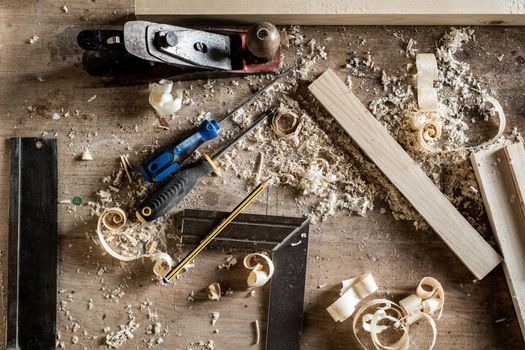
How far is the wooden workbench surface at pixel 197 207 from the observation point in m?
1.69

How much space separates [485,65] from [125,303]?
1318 mm

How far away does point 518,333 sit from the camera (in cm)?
167

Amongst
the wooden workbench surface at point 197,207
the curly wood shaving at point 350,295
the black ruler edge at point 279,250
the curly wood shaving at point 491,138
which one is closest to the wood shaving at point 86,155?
the wooden workbench surface at point 197,207

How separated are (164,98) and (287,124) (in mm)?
376

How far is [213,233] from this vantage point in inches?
65.5

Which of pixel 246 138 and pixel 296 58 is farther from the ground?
pixel 296 58

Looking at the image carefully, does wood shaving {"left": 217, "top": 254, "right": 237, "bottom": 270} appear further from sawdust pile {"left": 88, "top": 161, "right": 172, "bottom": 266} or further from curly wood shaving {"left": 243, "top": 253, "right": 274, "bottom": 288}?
sawdust pile {"left": 88, "top": 161, "right": 172, "bottom": 266}

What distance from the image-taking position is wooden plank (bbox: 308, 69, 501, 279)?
64.8 inches

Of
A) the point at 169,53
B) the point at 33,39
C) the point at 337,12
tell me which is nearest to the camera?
the point at 169,53

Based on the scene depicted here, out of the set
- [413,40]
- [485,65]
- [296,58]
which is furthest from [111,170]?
[485,65]

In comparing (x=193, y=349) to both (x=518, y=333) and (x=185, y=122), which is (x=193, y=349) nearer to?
(x=185, y=122)

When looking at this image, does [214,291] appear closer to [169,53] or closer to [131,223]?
[131,223]

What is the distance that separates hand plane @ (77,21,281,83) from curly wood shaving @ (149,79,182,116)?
0.09 feet

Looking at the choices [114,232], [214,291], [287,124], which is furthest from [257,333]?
[287,124]
